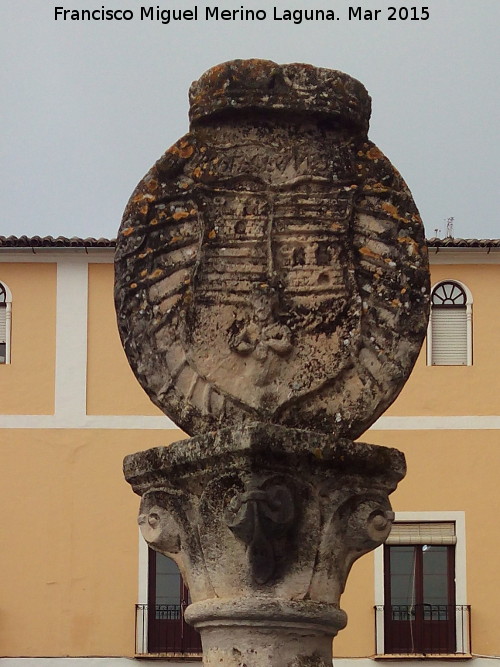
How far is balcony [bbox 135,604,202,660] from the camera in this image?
23.2 metres

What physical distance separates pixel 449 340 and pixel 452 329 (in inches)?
7.0

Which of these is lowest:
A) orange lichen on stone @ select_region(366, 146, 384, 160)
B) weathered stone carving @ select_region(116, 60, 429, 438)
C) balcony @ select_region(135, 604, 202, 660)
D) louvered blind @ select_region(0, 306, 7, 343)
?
balcony @ select_region(135, 604, 202, 660)

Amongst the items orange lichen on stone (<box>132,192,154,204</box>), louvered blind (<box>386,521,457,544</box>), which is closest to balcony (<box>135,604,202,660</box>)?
louvered blind (<box>386,521,457,544</box>)

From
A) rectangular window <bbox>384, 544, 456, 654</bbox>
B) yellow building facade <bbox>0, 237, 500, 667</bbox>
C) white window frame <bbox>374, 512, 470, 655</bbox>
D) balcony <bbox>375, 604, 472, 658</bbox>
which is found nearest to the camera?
balcony <bbox>375, 604, 472, 658</bbox>

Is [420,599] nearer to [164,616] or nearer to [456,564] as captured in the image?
[456,564]

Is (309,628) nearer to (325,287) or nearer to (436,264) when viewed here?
(325,287)

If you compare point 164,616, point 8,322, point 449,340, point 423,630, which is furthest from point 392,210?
point 8,322

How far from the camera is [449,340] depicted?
2472 cm

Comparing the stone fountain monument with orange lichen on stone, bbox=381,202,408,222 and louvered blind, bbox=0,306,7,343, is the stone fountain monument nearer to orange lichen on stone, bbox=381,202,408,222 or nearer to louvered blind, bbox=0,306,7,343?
orange lichen on stone, bbox=381,202,408,222

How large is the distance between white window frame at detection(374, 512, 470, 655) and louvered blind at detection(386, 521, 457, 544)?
→ 68 mm

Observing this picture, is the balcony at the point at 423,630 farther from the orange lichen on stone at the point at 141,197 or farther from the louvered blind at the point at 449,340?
the orange lichen on stone at the point at 141,197

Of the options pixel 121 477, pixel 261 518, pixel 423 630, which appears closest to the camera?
pixel 261 518

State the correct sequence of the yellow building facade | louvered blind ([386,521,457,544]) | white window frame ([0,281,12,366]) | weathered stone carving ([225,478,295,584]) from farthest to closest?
Result: white window frame ([0,281,12,366]), louvered blind ([386,521,457,544]), the yellow building facade, weathered stone carving ([225,478,295,584])

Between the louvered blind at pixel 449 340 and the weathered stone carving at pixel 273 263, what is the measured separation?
18.0 metres
